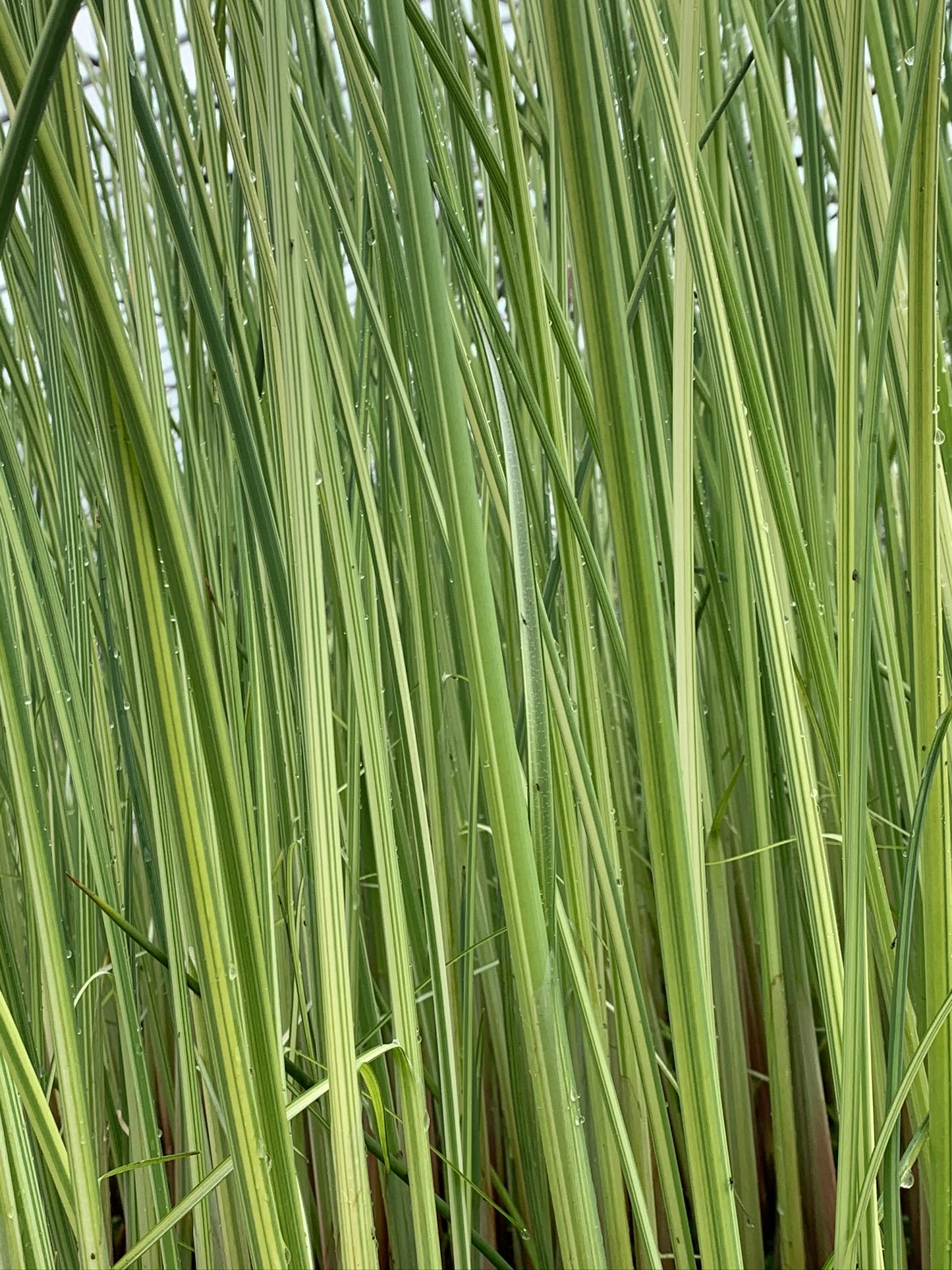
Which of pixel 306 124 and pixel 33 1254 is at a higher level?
pixel 306 124

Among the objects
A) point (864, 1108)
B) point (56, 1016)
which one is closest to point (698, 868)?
point (864, 1108)

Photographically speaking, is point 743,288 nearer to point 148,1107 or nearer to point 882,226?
point 882,226

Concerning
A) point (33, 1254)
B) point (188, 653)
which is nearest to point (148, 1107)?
point (33, 1254)

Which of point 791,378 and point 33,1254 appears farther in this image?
point 791,378

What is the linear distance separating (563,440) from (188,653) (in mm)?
124

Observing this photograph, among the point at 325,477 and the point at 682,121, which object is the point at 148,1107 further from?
the point at 682,121

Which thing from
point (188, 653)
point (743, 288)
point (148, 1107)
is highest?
point (743, 288)

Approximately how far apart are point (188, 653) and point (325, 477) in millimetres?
77

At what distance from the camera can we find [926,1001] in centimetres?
27

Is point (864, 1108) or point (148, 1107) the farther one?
point (148, 1107)

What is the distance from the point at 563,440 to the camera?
10.6 inches

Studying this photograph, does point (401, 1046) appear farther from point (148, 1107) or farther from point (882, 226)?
point (882, 226)

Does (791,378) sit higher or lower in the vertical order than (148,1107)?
higher

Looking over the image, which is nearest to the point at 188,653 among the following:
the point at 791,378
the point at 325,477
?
the point at 325,477
